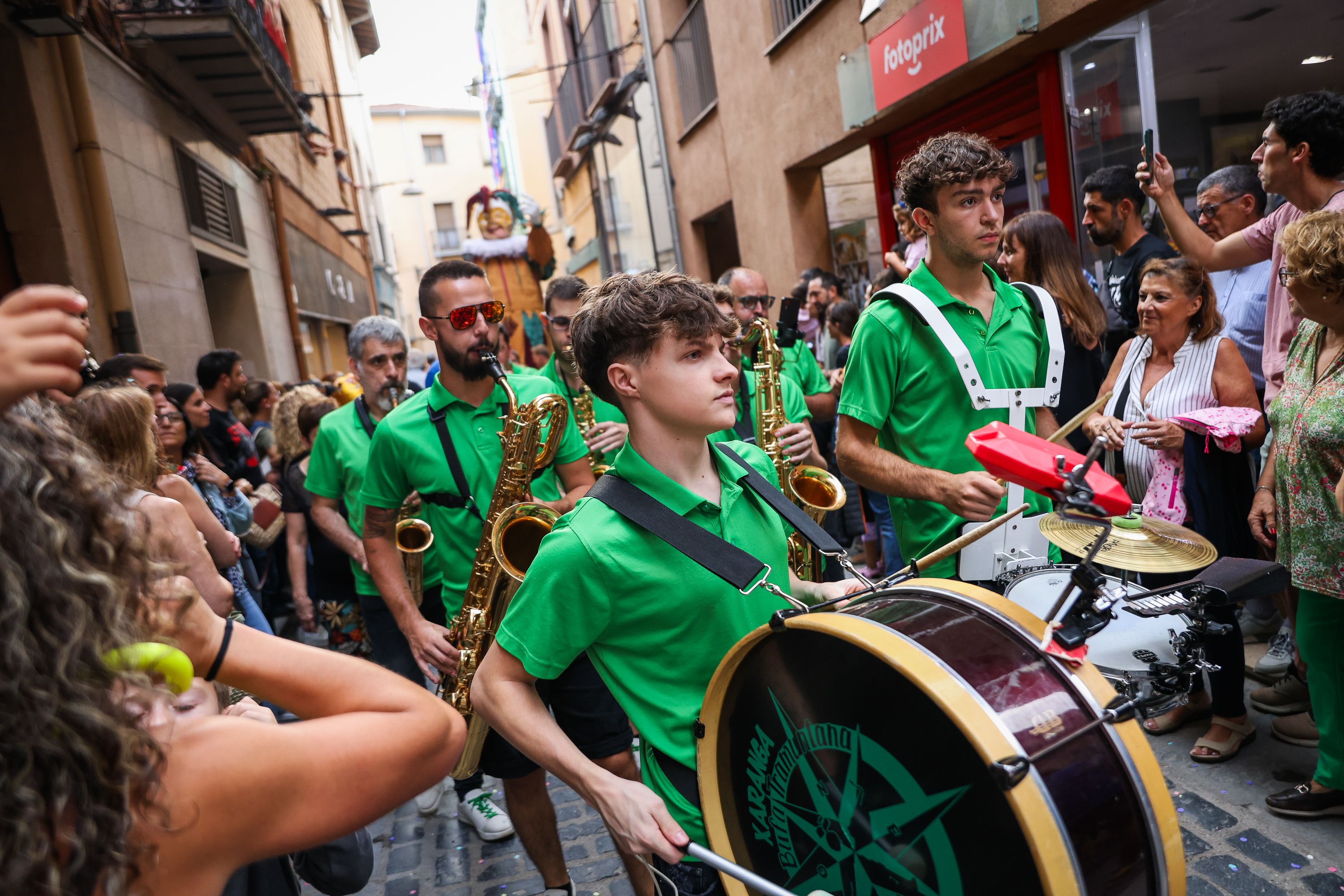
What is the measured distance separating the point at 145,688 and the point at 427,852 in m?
2.91

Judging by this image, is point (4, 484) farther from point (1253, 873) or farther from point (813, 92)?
point (813, 92)

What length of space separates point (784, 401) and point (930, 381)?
1.69m

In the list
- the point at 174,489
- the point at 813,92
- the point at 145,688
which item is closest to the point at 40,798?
the point at 145,688

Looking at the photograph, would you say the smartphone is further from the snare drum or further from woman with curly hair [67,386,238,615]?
woman with curly hair [67,386,238,615]

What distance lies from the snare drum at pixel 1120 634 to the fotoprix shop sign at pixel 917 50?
485 centimetres

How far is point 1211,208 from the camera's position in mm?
4340

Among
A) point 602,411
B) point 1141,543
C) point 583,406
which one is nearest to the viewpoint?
point 1141,543

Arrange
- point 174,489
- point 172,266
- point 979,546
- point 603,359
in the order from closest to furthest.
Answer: point 603,359 < point 979,546 < point 174,489 < point 172,266

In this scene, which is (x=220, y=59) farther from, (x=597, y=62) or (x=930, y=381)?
(x=597, y=62)

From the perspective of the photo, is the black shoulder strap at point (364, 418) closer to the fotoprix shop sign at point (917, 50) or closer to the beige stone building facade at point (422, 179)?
the fotoprix shop sign at point (917, 50)

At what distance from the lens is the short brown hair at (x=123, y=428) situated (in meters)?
2.74

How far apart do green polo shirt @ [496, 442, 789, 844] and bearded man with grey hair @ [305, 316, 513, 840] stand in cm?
192

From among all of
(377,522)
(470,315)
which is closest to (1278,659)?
(470,315)

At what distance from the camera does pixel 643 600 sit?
1755mm
